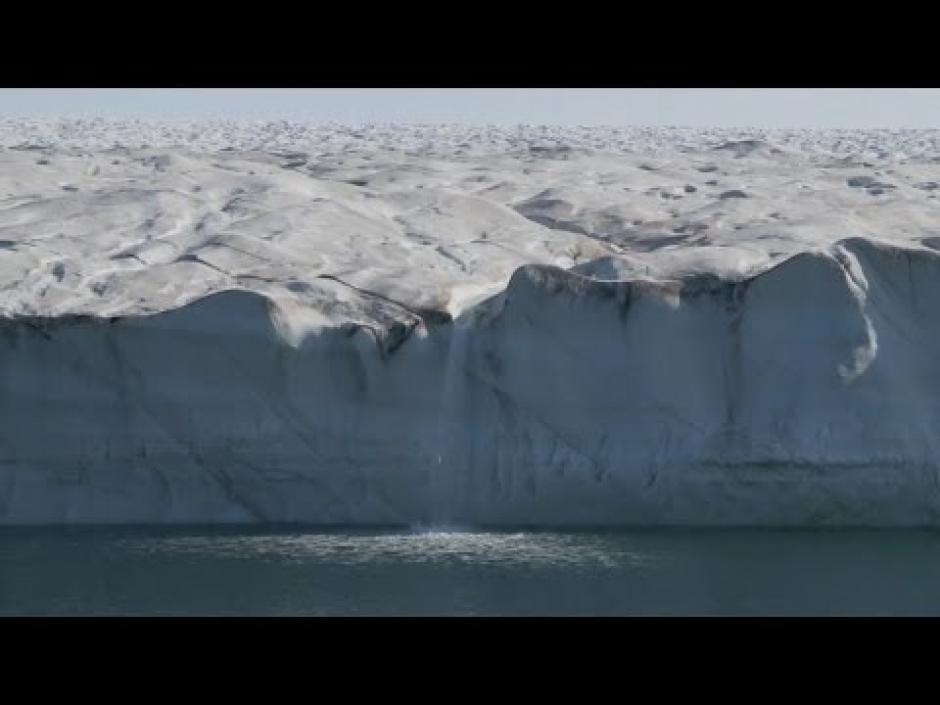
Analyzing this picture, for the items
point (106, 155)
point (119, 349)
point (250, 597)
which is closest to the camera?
point (250, 597)

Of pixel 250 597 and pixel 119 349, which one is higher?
pixel 119 349

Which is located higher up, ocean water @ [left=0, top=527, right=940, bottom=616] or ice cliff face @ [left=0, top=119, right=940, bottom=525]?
ice cliff face @ [left=0, top=119, right=940, bottom=525]

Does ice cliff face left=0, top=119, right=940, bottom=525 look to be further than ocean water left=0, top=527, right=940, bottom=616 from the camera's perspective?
Yes

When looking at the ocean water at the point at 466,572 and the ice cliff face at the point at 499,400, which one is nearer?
the ocean water at the point at 466,572

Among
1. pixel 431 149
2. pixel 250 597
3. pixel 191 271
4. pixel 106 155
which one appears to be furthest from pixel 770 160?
pixel 250 597

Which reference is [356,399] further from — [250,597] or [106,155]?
[106,155]

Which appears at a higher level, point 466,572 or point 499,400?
point 499,400

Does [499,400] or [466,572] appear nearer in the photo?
[466,572]

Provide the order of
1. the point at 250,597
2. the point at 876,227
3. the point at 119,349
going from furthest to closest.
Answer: the point at 876,227
the point at 119,349
the point at 250,597
